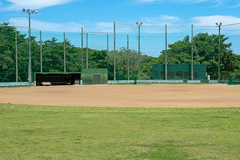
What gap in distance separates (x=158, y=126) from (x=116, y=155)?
4.12 m

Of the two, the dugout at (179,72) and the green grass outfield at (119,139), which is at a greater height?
the dugout at (179,72)

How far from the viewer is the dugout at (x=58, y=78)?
192ft

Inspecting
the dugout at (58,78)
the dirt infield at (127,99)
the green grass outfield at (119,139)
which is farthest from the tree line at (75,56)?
the green grass outfield at (119,139)

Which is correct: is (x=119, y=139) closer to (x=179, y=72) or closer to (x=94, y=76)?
(x=94, y=76)

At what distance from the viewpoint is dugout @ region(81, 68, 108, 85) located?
59.6 m

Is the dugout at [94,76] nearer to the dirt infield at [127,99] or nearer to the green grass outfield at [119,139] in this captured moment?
the dirt infield at [127,99]

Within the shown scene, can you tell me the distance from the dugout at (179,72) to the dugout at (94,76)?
37.9ft

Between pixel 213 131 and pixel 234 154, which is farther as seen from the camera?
pixel 213 131

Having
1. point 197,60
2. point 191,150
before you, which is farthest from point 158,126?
point 197,60

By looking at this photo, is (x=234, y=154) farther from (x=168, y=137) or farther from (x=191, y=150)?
(x=168, y=137)

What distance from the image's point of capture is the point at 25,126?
10.8 meters

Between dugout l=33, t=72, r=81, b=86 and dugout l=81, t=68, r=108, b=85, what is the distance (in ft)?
4.98

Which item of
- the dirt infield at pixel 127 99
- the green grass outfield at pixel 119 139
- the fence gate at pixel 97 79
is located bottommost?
the dirt infield at pixel 127 99

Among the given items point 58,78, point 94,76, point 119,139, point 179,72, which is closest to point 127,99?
point 119,139
